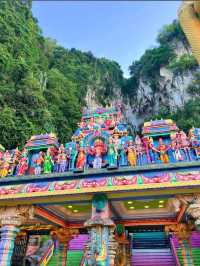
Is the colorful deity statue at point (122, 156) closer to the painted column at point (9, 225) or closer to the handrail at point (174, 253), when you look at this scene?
the painted column at point (9, 225)

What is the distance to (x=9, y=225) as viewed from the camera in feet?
23.9

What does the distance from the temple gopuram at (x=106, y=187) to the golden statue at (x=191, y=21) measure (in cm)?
375

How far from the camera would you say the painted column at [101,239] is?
20.2ft

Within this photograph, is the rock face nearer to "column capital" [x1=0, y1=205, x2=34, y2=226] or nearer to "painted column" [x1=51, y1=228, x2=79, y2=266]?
"painted column" [x1=51, y1=228, x2=79, y2=266]

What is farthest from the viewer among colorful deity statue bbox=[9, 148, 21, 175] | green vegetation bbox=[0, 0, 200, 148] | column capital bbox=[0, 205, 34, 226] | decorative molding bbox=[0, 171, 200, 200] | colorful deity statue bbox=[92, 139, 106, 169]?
green vegetation bbox=[0, 0, 200, 148]

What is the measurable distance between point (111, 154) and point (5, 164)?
13.4 ft

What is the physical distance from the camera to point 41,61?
3538 centimetres

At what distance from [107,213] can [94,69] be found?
129ft

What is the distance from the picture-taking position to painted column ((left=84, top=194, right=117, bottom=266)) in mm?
6172

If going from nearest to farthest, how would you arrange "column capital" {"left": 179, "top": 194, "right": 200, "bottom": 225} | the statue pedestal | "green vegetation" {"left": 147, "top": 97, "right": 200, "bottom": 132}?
the statue pedestal
"column capital" {"left": 179, "top": 194, "right": 200, "bottom": 225}
"green vegetation" {"left": 147, "top": 97, "right": 200, "bottom": 132}

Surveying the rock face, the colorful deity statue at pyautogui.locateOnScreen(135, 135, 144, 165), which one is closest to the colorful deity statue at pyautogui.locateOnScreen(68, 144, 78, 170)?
the colorful deity statue at pyautogui.locateOnScreen(135, 135, 144, 165)

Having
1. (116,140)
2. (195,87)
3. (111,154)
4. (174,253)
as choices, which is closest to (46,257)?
(174,253)

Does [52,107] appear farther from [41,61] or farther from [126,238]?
[126,238]

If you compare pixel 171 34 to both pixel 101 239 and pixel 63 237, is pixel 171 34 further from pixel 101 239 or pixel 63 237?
pixel 101 239
